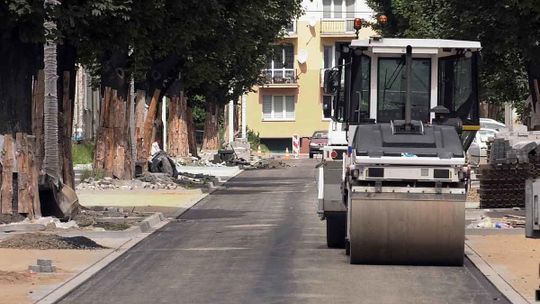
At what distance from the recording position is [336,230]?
19781mm

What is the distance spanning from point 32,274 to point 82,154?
117 feet

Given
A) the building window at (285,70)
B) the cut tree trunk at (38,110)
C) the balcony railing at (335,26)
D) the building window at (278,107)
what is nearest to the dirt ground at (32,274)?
the cut tree trunk at (38,110)

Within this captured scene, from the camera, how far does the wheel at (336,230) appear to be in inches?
767

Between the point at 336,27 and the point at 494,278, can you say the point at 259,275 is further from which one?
the point at 336,27

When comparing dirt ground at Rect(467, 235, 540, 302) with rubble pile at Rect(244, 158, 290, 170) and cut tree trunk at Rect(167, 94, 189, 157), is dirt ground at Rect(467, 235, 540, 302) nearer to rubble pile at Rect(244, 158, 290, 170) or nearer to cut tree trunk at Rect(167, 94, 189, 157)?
cut tree trunk at Rect(167, 94, 189, 157)

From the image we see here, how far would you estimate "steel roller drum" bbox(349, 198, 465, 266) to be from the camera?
1716cm

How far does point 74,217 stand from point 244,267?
26.1ft

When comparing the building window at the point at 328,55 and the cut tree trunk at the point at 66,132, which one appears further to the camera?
the building window at the point at 328,55

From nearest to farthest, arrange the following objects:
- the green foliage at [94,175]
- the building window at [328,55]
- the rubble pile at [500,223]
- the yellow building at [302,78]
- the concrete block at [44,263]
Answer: the concrete block at [44,263] → the rubble pile at [500,223] → the green foliage at [94,175] → the yellow building at [302,78] → the building window at [328,55]

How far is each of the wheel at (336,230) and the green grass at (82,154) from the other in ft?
97.8

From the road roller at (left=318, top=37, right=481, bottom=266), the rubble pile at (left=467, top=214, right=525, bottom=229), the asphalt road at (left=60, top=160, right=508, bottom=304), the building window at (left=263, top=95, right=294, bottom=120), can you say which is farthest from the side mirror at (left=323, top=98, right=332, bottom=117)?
the building window at (left=263, top=95, right=294, bottom=120)

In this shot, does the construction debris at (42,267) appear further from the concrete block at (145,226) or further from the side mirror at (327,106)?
the concrete block at (145,226)

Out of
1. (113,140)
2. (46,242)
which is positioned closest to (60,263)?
(46,242)

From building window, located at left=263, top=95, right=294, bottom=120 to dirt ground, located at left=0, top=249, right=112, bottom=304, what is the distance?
247 feet
